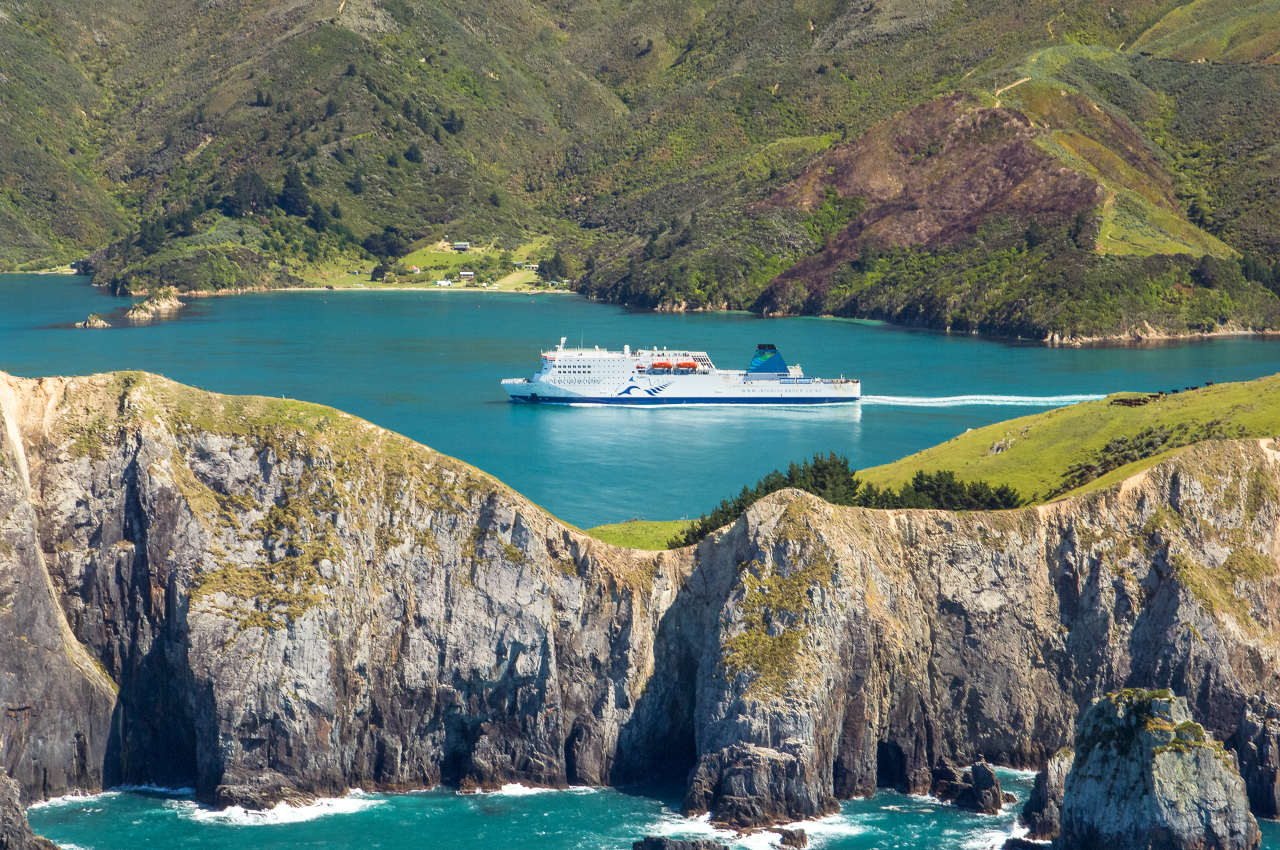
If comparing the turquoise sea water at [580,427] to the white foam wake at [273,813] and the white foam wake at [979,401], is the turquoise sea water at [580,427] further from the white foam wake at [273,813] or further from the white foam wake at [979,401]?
the white foam wake at [979,401]

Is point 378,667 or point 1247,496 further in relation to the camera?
point 1247,496

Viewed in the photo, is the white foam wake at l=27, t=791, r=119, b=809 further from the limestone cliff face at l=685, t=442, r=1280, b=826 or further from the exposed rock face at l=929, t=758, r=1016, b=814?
the exposed rock face at l=929, t=758, r=1016, b=814

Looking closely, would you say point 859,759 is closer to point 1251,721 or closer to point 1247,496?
point 1251,721

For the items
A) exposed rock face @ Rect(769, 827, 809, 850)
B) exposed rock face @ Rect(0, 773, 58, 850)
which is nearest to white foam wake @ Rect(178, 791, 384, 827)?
exposed rock face @ Rect(0, 773, 58, 850)

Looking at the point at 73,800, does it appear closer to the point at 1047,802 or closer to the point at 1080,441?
the point at 1047,802

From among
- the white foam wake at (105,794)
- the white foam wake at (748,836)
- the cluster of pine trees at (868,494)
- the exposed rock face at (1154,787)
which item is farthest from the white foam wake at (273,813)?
the exposed rock face at (1154,787)

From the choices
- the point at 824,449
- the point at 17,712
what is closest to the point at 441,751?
the point at 17,712
